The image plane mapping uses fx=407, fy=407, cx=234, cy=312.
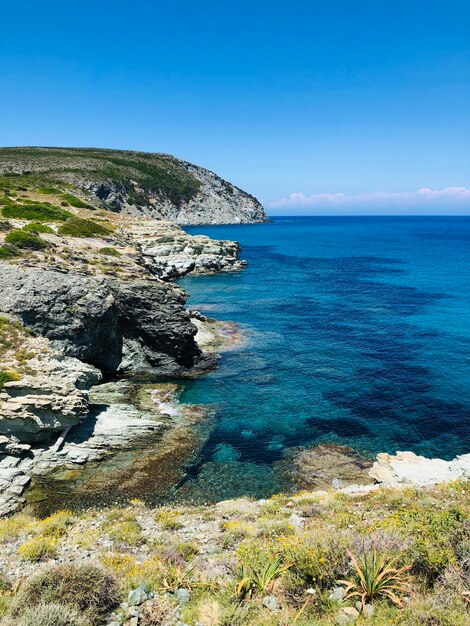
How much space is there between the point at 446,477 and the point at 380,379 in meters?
15.6

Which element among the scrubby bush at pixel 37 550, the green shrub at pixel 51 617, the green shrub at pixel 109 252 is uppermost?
the green shrub at pixel 109 252

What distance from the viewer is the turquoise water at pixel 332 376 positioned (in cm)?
2456

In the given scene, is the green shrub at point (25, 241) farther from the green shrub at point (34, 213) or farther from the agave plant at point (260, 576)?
the agave plant at point (260, 576)

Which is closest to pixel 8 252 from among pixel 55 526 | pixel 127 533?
pixel 55 526

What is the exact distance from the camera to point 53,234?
45.5 metres

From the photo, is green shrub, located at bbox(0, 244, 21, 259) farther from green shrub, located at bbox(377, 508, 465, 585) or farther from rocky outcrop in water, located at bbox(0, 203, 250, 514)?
green shrub, located at bbox(377, 508, 465, 585)

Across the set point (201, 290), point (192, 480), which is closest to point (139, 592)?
point (192, 480)

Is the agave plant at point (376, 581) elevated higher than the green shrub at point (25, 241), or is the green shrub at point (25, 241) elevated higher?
the green shrub at point (25, 241)

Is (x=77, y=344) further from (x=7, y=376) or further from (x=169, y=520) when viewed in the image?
(x=169, y=520)

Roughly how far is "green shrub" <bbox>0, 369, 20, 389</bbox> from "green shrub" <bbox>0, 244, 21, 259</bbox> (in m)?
16.8

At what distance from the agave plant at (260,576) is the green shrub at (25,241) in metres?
36.0

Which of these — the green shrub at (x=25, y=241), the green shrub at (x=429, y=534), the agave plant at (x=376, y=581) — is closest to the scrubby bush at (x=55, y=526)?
the agave plant at (x=376, y=581)

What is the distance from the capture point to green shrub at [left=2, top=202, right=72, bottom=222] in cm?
4958

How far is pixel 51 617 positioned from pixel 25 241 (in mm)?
35862
